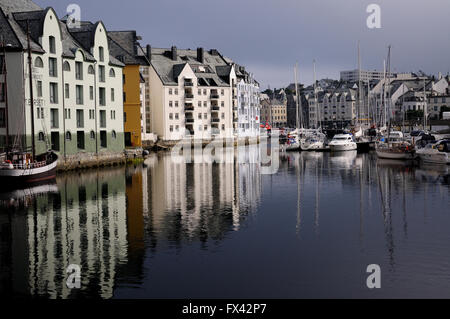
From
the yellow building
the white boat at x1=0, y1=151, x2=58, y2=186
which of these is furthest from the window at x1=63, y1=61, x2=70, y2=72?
the yellow building

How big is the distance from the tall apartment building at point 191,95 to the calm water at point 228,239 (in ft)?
261

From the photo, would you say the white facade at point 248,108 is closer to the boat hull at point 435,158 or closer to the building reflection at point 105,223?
the boat hull at point 435,158

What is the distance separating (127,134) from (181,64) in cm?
4177

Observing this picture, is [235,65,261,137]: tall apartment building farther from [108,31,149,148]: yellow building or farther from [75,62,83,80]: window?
[75,62,83,80]: window

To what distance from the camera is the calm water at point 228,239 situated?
71.2 ft

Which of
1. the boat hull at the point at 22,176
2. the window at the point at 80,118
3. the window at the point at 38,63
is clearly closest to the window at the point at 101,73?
the window at the point at 80,118

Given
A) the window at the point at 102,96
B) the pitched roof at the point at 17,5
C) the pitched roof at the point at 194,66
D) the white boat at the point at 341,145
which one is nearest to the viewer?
the pitched roof at the point at 17,5

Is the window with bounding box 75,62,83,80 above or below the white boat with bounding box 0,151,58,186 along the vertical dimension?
above

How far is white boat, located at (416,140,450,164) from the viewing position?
240 feet

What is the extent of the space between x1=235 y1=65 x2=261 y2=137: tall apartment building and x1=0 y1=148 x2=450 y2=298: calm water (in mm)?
106976

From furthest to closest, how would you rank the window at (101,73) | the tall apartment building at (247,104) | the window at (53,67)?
the tall apartment building at (247,104)
the window at (101,73)
the window at (53,67)

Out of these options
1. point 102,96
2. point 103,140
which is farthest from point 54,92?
point 103,140
